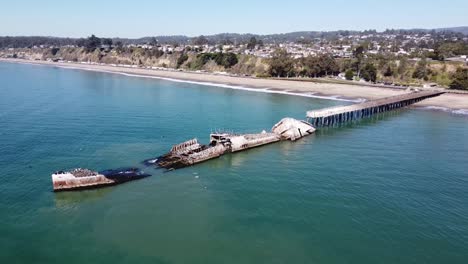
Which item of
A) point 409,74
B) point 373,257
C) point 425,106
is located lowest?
point 373,257

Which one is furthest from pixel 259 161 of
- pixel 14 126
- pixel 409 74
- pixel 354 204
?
pixel 409 74

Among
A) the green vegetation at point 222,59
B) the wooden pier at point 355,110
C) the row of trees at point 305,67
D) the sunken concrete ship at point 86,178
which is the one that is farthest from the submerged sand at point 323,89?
the sunken concrete ship at point 86,178

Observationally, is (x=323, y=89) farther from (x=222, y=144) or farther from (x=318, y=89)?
(x=222, y=144)

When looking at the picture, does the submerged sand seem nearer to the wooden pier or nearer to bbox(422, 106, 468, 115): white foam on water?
bbox(422, 106, 468, 115): white foam on water

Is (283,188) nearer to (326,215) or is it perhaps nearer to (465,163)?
(326,215)

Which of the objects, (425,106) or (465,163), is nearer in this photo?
(465,163)

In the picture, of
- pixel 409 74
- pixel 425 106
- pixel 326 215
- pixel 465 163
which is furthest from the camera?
pixel 409 74

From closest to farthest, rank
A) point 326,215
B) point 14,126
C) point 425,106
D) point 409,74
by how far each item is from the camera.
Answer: point 326,215 → point 14,126 → point 425,106 → point 409,74
